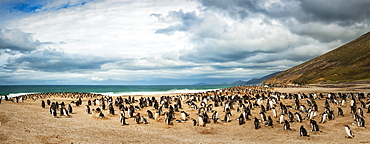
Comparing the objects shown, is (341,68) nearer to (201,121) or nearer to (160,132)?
(201,121)

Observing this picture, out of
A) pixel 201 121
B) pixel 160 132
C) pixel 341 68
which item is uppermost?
pixel 341 68

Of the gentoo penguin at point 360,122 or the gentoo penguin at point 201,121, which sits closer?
the gentoo penguin at point 360,122

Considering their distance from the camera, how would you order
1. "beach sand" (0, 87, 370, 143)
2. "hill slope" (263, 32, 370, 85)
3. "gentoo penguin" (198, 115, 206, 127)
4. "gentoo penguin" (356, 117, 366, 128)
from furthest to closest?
"hill slope" (263, 32, 370, 85)
"gentoo penguin" (198, 115, 206, 127)
"gentoo penguin" (356, 117, 366, 128)
"beach sand" (0, 87, 370, 143)

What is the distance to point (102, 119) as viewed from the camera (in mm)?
19062

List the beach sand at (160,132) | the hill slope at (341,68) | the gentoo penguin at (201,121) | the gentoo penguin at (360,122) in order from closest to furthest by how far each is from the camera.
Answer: the beach sand at (160,132), the gentoo penguin at (360,122), the gentoo penguin at (201,121), the hill slope at (341,68)

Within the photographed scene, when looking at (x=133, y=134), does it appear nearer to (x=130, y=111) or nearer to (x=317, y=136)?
(x=130, y=111)

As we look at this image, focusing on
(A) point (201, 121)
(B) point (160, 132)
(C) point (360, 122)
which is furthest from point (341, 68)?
(B) point (160, 132)

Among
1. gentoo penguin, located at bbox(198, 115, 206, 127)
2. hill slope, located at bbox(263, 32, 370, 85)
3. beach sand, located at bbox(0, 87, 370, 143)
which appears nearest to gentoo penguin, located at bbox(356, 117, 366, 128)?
beach sand, located at bbox(0, 87, 370, 143)

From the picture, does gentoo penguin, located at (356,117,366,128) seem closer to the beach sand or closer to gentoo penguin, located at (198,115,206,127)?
the beach sand

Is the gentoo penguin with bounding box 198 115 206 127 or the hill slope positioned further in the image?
the hill slope

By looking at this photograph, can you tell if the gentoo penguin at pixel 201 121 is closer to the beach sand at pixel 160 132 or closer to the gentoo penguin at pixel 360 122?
the beach sand at pixel 160 132

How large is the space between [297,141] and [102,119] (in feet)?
46.5

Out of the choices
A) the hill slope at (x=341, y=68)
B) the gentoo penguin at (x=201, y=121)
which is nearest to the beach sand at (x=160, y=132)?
the gentoo penguin at (x=201, y=121)

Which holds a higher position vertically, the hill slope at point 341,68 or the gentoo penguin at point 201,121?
the hill slope at point 341,68
